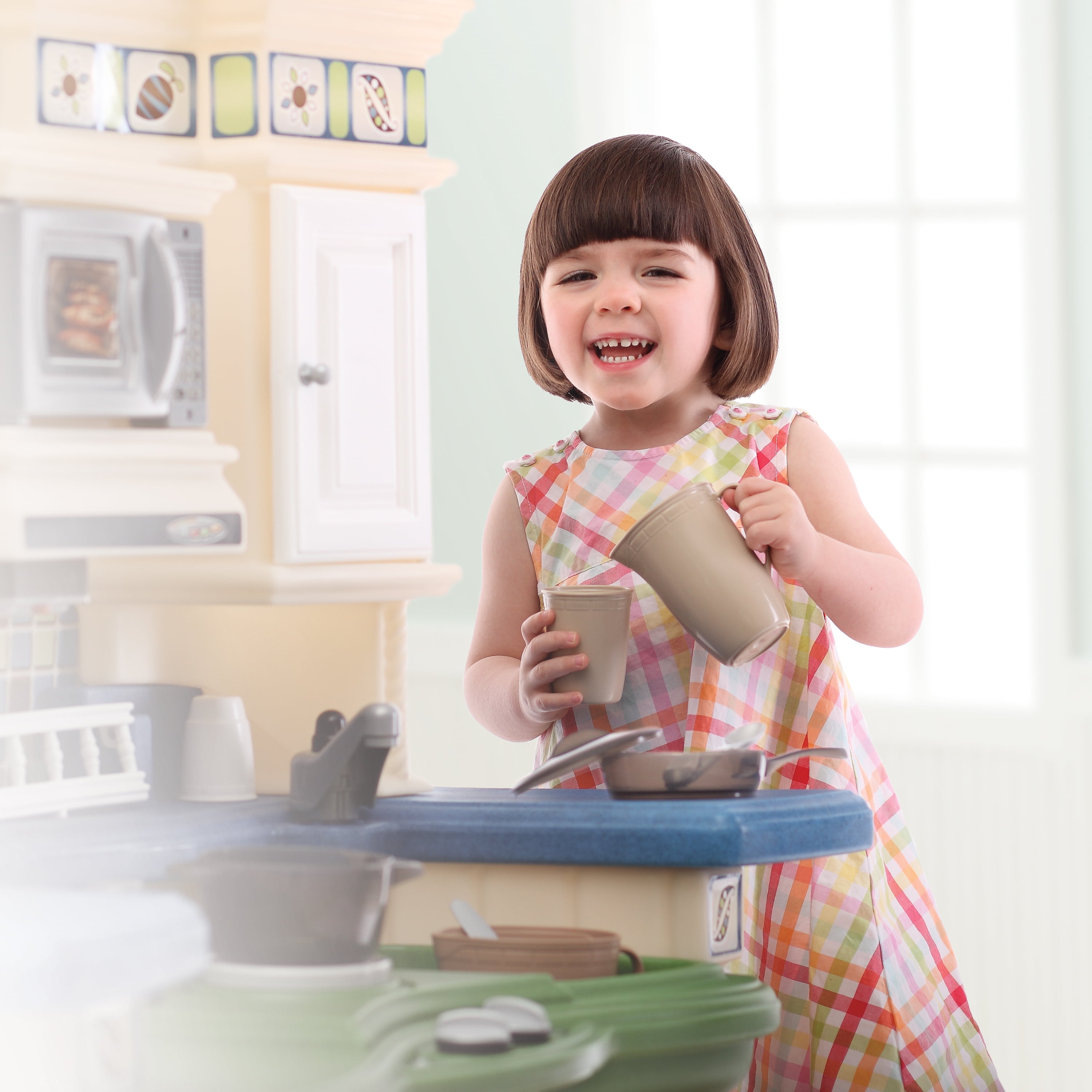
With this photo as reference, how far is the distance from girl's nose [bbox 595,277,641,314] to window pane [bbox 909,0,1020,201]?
1821mm

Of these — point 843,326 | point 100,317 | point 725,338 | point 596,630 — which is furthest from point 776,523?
point 843,326

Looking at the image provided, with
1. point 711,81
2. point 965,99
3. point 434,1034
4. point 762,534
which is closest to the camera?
point 434,1034

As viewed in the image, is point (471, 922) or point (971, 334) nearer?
point (471, 922)

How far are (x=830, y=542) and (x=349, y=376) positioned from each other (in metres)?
0.40

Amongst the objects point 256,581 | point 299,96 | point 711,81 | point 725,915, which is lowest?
point 725,915

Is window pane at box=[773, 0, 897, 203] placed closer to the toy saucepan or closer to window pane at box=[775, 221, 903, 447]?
window pane at box=[775, 221, 903, 447]

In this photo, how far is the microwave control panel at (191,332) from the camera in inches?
42.1

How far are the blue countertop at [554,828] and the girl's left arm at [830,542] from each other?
0.56 ft

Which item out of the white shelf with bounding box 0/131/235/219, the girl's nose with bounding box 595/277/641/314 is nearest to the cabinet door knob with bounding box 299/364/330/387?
the white shelf with bounding box 0/131/235/219

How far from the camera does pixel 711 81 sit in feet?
10.3

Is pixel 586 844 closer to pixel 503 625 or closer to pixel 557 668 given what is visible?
pixel 557 668

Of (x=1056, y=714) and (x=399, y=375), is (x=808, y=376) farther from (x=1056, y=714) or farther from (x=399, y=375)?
(x=399, y=375)

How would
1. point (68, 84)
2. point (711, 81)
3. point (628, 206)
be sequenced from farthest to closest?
point (711, 81) → point (628, 206) → point (68, 84)

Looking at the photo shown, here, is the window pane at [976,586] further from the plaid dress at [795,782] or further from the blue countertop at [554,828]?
the blue countertop at [554,828]
